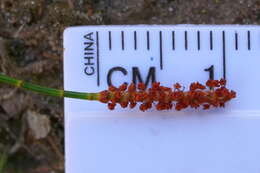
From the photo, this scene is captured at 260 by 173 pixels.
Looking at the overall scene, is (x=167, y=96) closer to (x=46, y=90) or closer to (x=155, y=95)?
(x=155, y=95)

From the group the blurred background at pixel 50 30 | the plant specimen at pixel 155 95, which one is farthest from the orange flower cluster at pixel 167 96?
the blurred background at pixel 50 30

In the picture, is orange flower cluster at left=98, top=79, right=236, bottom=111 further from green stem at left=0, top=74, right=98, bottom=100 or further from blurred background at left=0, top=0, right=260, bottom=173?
blurred background at left=0, top=0, right=260, bottom=173

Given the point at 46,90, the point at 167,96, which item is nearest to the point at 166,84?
the point at 167,96

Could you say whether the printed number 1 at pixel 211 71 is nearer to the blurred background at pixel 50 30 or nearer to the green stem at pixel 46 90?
the blurred background at pixel 50 30

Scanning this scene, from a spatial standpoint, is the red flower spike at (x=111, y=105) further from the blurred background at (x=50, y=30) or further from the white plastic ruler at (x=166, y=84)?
the blurred background at (x=50, y=30)

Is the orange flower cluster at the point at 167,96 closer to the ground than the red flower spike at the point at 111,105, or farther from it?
farther from it

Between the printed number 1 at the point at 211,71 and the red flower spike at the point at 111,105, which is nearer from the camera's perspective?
the red flower spike at the point at 111,105

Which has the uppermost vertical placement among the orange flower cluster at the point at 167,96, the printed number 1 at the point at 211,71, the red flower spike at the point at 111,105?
the printed number 1 at the point at 211,71
